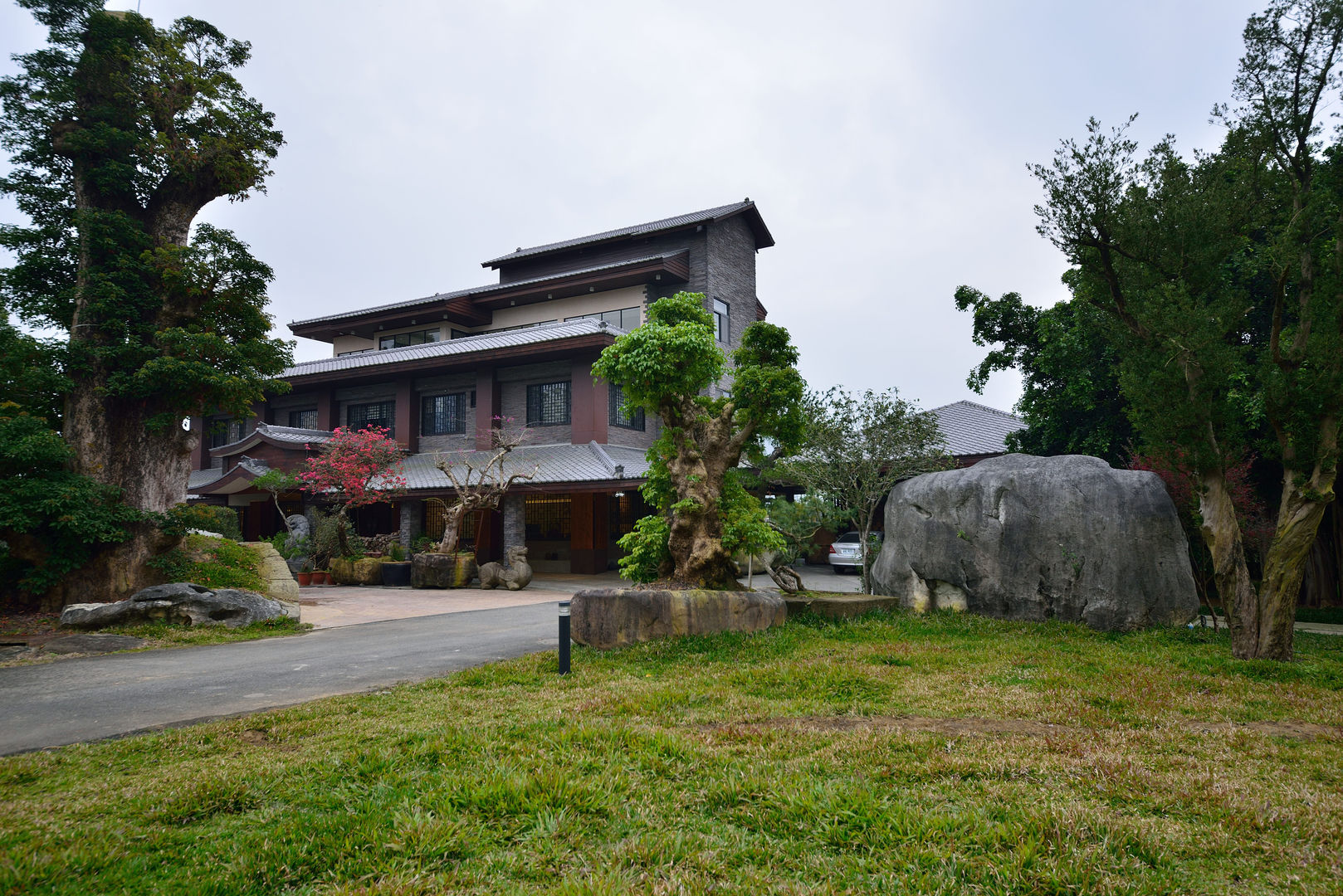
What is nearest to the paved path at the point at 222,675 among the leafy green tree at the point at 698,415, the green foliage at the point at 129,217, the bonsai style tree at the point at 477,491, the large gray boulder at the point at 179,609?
the large gray boulder at the point at 179,609

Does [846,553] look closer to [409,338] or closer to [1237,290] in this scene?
[1237,290]

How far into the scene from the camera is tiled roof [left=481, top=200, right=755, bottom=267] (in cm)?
2728

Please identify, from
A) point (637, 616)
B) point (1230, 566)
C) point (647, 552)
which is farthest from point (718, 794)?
point (1230, 566)

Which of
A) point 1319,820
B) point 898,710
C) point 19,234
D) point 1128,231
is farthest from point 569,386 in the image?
point 1319,820

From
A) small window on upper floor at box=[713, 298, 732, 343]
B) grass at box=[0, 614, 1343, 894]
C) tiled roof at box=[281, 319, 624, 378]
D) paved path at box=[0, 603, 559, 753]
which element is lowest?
paved path at box=[0, 603, 559, 753]

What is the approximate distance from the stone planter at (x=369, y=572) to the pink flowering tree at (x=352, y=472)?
102cm

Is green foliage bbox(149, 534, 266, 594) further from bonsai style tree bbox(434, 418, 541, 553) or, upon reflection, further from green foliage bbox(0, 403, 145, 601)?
bonsai style tree bbox(434, 418, 541, 553)

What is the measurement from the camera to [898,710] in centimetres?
578

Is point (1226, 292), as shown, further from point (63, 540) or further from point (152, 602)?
point (63, 540)

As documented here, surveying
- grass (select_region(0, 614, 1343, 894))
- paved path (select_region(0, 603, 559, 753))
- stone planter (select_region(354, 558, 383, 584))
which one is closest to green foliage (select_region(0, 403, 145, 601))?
paved path (select_region(0, 603, 559, 753))

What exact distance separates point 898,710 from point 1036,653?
348 centimetres

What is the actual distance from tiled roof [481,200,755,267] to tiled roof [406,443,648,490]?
8784 millimetres

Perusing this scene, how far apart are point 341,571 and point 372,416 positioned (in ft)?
25.9

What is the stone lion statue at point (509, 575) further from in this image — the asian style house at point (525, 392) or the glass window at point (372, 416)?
the glass window at point (372, 416)
